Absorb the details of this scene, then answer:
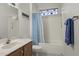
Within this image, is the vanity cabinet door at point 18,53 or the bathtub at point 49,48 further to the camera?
the bathtub at point 49,48

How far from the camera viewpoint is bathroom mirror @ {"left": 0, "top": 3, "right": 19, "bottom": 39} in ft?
6.06

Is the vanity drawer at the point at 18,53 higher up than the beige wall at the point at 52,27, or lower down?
lower down

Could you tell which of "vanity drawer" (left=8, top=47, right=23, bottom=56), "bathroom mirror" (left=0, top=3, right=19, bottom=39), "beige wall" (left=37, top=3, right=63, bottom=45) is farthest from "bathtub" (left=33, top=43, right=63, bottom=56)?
"bathroom mirror" (left=0, top=3, right=19, bottom=39)

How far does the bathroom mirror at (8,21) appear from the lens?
6.06 feet

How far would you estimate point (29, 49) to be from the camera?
1830mm

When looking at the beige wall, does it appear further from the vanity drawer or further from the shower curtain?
the vanity drawer

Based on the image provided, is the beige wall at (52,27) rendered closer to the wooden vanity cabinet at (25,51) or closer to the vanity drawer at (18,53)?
the wooden vanity cabinet at (25,51)

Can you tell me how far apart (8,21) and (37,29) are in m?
0.49

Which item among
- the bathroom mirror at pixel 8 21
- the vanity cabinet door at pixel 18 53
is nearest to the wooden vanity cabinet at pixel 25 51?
the vanity cabinet door at pixel 18 53

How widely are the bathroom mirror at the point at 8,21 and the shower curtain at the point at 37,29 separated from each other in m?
0.31

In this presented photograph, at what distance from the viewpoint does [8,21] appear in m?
1.91

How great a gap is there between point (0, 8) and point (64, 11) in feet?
3.31

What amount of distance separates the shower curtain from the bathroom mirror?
0.31 m

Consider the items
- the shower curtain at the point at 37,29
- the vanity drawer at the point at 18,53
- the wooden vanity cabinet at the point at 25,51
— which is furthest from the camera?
the shower curtain at the point at 37,29
